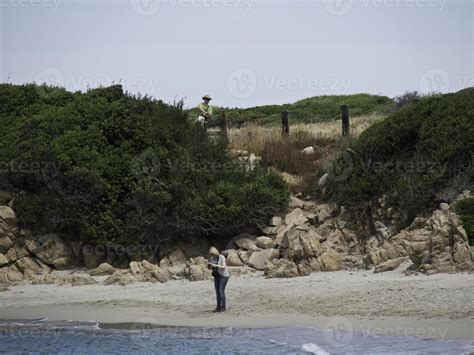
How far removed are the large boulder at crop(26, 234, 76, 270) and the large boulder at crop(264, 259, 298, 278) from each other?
5.52 metres

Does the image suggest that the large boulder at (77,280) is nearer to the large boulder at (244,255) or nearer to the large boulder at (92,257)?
the large boulder at (92,257)

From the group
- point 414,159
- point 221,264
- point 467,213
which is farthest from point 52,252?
point 467,213

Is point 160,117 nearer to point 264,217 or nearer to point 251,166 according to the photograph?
point 251,166

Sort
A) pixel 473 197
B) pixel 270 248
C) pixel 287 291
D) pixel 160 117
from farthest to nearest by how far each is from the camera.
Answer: pixel 160 117 < pixel 270 248 < pixel 473 197 < pixel 287 291

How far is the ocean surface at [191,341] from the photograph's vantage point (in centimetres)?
1293

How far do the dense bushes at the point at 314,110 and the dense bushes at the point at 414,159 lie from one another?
1374cm

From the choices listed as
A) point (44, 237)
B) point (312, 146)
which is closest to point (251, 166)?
point (312, 146)

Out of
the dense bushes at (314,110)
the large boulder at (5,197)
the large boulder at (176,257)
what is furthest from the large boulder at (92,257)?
the dense bushes at (314,110)

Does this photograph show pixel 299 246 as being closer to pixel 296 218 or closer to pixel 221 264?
pixel 296 218

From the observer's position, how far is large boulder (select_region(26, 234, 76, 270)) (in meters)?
20.9

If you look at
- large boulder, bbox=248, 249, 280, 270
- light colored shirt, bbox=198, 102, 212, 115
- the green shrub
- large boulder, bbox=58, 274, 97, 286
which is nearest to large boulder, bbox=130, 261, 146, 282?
large boulder, bbox=58, 274, 97, 286

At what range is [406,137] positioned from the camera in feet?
71.9

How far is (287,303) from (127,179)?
702cm

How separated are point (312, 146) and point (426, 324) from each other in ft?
41.7
